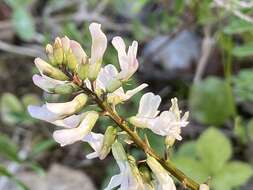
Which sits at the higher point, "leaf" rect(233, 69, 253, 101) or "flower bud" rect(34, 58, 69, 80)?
"flower bud" rect(34, 58, 69, 80)

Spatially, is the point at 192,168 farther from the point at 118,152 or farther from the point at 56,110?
the point at 56,110

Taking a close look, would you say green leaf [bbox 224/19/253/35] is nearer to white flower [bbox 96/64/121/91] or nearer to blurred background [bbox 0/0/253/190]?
blurred background [bbox 0/0/253/190]

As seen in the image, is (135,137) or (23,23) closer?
(135,137)

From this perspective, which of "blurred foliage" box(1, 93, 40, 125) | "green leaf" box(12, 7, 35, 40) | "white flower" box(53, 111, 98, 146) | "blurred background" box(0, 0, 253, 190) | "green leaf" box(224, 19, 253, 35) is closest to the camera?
"white flower" box(53, 111, 98, 146)

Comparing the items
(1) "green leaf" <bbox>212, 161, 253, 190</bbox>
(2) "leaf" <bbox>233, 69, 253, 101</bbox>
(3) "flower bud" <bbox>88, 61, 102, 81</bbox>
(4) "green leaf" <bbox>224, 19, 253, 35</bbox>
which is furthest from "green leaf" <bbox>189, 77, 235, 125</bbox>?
(3) "flower bud" <bbox>88, 61, 102, 81</bbox>

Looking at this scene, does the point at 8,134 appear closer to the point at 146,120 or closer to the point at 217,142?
the point at 217,142

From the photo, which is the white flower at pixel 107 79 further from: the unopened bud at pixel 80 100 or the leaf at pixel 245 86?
the leaf at pixel 245 86

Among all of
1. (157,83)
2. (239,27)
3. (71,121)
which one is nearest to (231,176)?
(239,27)

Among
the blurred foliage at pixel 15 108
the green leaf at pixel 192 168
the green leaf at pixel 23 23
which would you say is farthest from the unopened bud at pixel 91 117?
the green leaf at pixel 23 23
